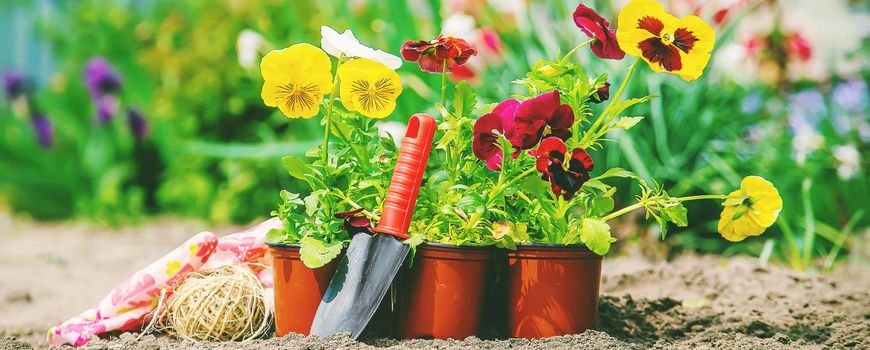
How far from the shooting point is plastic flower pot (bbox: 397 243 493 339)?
140 cm

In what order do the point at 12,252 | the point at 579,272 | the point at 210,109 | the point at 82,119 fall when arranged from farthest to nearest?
1. the point at 82,119
2. the point at 210,109
3. the point at 12,252
4. the point at 579,272

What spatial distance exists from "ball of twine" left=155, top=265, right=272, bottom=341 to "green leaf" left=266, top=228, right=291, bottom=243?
14 cm

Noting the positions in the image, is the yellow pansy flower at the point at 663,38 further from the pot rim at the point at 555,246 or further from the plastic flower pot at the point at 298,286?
the plastic flower pot at the point at 298,286

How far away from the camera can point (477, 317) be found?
1451 mm

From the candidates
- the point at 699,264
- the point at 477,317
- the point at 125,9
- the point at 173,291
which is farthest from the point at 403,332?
the point at 125,9

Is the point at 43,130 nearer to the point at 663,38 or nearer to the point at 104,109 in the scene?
the point at 104,109

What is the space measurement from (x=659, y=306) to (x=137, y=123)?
3.31 metres

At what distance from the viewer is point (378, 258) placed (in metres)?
1.39

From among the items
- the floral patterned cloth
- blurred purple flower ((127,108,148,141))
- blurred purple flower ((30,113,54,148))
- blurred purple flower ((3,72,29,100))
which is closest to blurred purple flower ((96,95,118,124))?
blurred purple flower ((127,108,148,141))

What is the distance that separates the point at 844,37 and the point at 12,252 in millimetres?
3930

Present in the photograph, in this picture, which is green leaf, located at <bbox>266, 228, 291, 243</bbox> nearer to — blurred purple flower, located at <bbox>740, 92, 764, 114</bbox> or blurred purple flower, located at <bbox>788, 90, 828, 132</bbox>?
blurred purple flower, located at <bbox>740, 92, 764, 114</bbox>

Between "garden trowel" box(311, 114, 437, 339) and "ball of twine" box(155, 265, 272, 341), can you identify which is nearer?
"garden trowel" box(311, 114, 437, 339)

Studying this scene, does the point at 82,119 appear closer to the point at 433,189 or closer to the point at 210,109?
the point at 210,109

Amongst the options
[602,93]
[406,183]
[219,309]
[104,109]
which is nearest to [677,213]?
[602,93]
